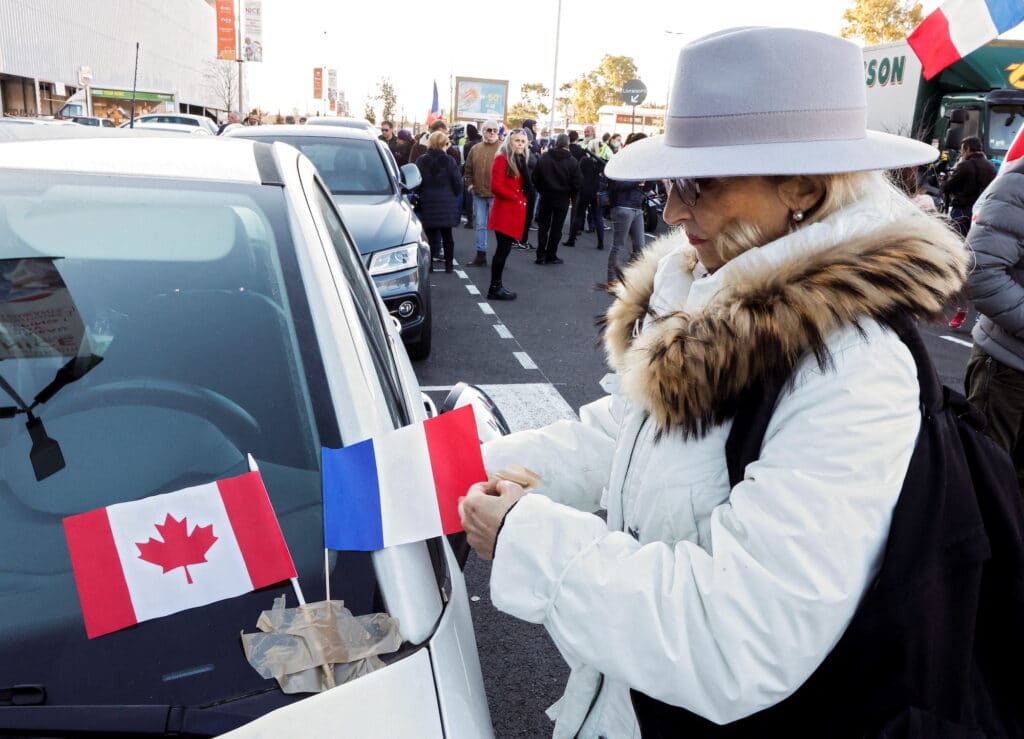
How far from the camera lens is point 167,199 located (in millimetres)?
2080

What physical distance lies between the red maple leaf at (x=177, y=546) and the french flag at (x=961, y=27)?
3.76 meters

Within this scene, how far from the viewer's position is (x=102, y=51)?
54.5m

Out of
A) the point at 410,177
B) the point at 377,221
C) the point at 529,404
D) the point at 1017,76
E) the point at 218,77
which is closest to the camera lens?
the point at 529,404

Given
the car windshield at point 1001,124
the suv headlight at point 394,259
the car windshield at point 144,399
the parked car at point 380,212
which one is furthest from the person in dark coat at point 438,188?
the car windshield at point 1001,124

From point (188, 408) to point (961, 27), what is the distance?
156 inches

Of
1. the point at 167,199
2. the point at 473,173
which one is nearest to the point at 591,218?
the point at 473,173

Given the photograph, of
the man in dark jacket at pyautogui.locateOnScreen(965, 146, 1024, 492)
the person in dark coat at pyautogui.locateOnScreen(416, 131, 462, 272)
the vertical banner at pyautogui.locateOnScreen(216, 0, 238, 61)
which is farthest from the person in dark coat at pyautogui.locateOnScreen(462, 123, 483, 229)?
the vertical banner at pyautogui.locateOnScreen(216, 0, 238, 61)

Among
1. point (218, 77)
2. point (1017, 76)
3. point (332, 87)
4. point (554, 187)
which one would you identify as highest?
point (218, 77)

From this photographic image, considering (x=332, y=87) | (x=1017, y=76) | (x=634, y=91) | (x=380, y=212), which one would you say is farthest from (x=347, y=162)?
(x=332, y=87)

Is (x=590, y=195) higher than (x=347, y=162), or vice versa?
(x=347, y=162)

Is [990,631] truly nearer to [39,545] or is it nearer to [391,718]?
[391,718]

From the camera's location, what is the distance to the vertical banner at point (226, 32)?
5488 cm

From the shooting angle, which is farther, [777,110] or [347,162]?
[347,162]

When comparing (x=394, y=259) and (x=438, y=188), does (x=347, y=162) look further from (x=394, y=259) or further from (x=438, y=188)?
(x=438, y=188)
